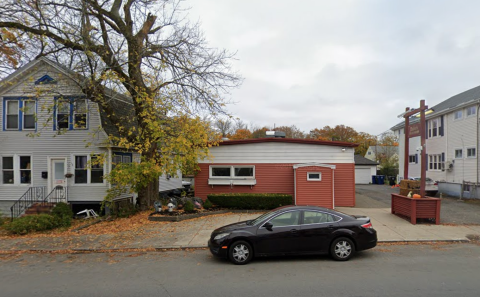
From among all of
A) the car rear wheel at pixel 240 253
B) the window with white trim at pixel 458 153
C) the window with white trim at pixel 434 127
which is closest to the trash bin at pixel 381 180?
the window with white trim at pixel 434 127

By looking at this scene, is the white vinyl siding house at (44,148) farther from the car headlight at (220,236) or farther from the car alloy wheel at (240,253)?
the car alloy wheel at (240,253)

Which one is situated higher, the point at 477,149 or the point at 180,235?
the point at 477,149

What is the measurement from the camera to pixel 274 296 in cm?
517

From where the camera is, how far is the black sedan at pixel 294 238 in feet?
23.4

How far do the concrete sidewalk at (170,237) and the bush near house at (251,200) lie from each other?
232 centimetres

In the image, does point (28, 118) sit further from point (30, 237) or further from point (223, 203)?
point (223, 203)

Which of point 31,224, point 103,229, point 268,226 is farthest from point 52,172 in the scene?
point 268,226

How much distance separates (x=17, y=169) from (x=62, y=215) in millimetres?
5085

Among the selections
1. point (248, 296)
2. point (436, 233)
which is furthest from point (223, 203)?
point (248, 296)

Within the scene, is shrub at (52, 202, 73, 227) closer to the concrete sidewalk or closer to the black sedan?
the concrete sidewalk

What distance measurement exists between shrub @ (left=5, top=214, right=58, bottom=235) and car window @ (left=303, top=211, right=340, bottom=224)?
10242 mm

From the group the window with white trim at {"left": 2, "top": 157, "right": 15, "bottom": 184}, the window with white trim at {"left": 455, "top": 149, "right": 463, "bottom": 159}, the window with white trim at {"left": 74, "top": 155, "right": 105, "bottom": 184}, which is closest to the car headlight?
the window with white trim at {"left": 74, "top": 155, "right": 105, "bottom": 184}

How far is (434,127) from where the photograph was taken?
24453mm

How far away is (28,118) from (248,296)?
1600 centimetres
